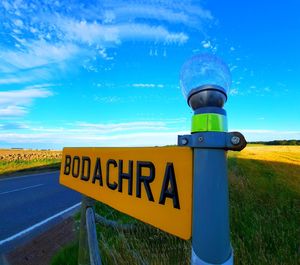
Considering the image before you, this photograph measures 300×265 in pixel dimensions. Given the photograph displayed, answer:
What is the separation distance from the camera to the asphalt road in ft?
18.6

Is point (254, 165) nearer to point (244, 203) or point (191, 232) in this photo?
point (244, 203)

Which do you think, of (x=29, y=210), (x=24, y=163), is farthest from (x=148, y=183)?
(x=24, y=163)

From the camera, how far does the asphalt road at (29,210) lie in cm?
568

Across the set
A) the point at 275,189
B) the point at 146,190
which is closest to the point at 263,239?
the point at 146,190

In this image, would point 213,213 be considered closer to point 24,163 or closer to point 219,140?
point 219,140

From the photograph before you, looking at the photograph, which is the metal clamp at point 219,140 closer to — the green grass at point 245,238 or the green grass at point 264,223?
the green grass at point 245,238

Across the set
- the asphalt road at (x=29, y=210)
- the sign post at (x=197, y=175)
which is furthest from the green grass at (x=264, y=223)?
the asphalt road at (x=29, y=210)

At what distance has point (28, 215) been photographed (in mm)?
7320

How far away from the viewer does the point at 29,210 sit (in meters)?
7.91

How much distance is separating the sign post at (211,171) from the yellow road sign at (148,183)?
0.09 meters

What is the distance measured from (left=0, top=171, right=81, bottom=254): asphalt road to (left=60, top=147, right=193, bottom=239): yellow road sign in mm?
3926

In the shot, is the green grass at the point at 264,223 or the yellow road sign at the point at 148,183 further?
the green grass at the point at 264,223

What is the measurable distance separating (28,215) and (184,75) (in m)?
7.39

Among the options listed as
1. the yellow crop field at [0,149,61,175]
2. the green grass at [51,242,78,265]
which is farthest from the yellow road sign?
the yellow crop field at [0,149,61,175]
